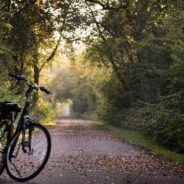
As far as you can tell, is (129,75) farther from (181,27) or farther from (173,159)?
(173,159)

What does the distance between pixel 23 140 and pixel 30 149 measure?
0.64 feet

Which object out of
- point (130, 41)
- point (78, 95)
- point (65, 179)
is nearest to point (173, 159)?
point (65, 179)

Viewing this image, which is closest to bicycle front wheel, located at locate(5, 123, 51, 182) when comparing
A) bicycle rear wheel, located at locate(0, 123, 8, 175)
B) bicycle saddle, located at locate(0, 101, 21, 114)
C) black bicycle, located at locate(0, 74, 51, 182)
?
black bicycle, located at locate(0, 74, 51, 182)

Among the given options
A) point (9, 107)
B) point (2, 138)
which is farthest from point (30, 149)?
point (9, 107)

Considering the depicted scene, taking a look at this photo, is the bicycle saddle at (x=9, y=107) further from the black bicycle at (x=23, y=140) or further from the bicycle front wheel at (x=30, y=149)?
the bicycle front wheel at (x=30, y=149)

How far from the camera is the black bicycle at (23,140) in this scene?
26.7ft

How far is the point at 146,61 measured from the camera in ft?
96.9

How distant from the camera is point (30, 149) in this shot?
328 inches

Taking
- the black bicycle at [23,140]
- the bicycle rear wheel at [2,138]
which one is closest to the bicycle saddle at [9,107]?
the black bicycle at [23,140]

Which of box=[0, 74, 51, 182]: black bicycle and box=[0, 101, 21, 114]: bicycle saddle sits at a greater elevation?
box=[0, 101, 21, 114]: bicycle saddle

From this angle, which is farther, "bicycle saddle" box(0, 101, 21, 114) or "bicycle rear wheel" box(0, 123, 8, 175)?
"bicycle rear wheel" box(0, 123, 8, 175)

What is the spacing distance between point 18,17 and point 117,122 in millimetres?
13895

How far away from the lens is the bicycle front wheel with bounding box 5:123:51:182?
8.11m

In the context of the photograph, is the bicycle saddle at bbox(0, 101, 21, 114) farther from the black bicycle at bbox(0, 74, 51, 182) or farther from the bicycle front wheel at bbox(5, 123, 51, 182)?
the bicycle front wheel at bbox(5, 123, 51, 182)
